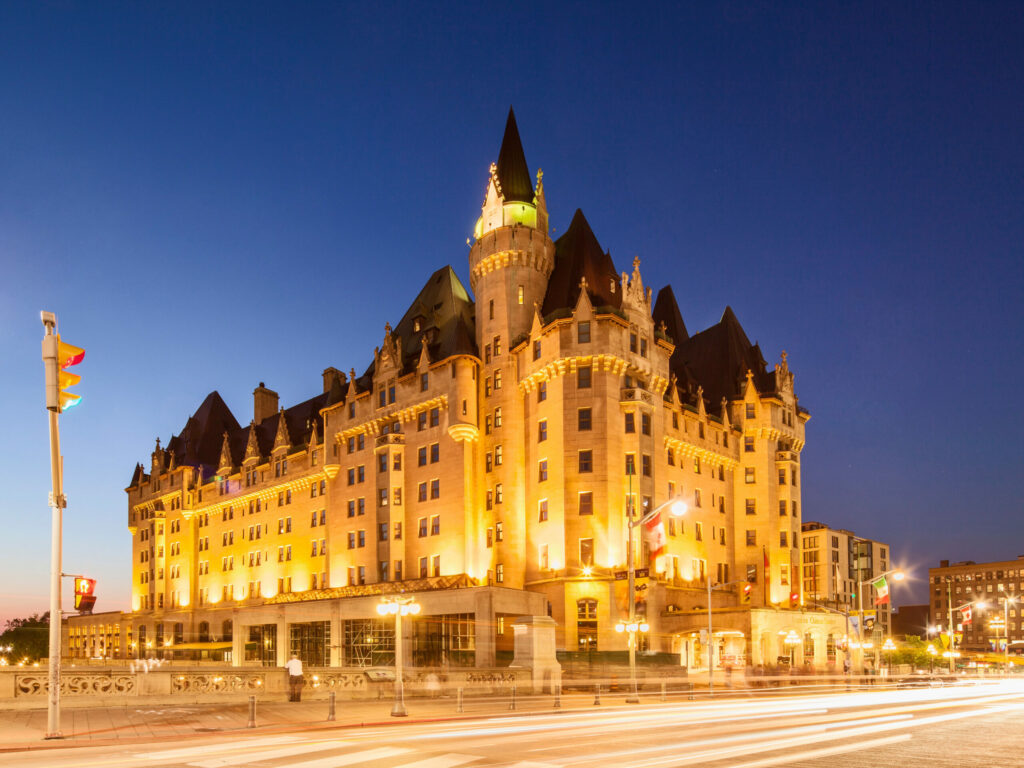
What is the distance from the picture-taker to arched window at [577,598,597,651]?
6019 cm

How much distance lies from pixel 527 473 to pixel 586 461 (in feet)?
18.6

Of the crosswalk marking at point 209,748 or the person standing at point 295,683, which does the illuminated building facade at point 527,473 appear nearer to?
the person standing at point 295,683

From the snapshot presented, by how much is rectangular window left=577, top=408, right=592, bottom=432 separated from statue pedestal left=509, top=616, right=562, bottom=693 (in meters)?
25.7

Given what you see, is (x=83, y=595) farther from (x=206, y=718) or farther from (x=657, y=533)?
(x=657, y=533)

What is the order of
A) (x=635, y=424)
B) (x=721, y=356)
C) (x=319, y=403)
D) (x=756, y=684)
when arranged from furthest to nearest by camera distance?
(x=319, y=403), (x=721, y=356), (x=635, y=424), (x=756, y=684)

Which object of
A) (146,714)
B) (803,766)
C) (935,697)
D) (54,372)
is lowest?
(935,697)

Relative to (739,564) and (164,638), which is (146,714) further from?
(164,638)

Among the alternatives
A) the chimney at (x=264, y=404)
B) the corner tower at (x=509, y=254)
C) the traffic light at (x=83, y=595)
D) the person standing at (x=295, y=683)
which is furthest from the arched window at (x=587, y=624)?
the chimney at (x=264, y=404)

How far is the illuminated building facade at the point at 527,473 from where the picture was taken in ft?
207

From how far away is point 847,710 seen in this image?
31641 mm

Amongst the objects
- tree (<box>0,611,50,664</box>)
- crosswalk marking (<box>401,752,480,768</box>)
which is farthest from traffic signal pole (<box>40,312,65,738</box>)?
tree (<box>0,611,50,664</box>)

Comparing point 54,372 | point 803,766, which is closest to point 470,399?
point 54,372

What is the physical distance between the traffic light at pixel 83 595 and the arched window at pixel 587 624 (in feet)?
139

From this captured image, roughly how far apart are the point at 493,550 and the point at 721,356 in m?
31.7
